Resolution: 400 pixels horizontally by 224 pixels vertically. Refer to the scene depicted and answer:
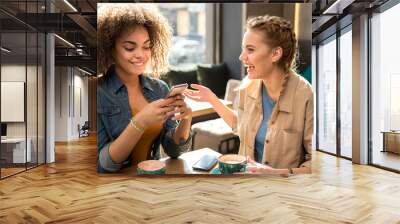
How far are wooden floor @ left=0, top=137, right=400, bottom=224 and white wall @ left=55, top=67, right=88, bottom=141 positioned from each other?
2.24ft

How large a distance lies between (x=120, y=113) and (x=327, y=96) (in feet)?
15.3

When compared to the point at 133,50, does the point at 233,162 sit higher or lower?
lower

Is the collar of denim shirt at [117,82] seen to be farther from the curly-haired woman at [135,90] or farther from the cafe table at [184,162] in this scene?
the cafe table at [184,162]

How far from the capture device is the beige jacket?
4637mm

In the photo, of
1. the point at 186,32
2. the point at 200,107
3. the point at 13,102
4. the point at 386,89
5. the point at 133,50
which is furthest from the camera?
the point at 386,89

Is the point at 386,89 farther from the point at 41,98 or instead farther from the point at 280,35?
the point at 41,98

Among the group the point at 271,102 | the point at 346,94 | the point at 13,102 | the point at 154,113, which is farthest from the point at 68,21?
the point at 346,94

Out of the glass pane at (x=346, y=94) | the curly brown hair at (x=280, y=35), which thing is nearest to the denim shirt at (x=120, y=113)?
the curly brown hair at (x=280, y=35)

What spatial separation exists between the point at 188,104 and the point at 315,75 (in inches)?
175

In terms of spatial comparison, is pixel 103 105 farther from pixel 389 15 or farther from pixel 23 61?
pixel 389 15

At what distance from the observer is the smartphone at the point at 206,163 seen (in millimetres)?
4727

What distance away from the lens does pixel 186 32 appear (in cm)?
480

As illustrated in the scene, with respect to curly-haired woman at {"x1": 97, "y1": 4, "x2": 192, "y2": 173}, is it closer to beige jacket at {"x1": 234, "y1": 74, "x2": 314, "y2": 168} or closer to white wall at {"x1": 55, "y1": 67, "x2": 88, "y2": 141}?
beige jacket at {"x1": 234, "y1": 74, "x2": 314, "y2": 168}

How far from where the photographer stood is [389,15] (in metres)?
5.79
